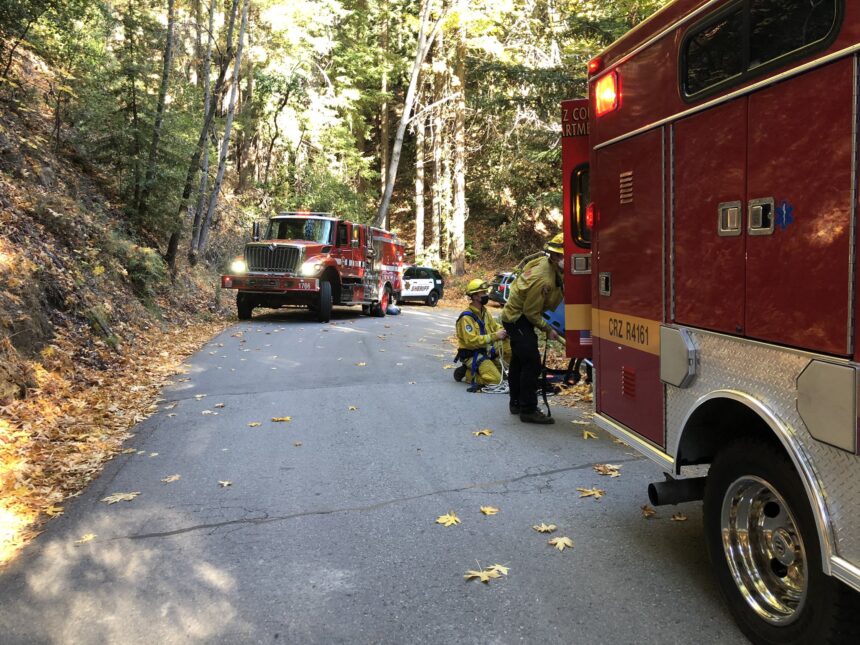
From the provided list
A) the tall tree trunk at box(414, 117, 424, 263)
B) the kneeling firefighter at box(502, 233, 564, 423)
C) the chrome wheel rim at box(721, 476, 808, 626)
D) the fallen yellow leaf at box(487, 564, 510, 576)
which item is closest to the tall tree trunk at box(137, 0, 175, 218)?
the kneeling firefighter at box(502, 233, 564, 423)

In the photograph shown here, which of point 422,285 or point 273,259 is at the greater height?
point 273,259

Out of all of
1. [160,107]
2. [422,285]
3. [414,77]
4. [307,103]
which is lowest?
[422,285]

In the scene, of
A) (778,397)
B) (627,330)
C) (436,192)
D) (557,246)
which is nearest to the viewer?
(778,397)

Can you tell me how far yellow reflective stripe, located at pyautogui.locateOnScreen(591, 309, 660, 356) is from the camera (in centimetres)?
392

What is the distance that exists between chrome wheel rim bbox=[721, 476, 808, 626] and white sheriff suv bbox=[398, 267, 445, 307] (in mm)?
23150

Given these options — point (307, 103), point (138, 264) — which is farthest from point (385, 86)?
point (138, 264)

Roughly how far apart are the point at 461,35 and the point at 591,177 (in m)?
25.8

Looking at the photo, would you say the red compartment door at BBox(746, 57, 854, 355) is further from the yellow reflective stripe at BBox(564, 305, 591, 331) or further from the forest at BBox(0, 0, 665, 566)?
the forest at BBox(0, 0, 665, 566)

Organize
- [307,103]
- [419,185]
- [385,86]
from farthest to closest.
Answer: [385,86]
[419,185]
[307,103]

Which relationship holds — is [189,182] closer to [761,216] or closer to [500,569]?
[500,569]

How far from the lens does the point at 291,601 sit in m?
3.47

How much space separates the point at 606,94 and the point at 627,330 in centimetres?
158

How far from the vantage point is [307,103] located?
2997 centimetres

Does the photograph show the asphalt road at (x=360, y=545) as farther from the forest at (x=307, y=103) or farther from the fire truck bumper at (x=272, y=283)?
the fire truck bumper at (x=272, y=283)
